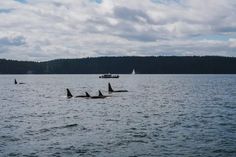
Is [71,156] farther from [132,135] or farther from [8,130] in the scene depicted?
[8,130]

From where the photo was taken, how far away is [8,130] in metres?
41.5

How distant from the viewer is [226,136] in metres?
37.2

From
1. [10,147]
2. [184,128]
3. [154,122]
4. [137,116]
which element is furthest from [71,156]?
[137,116]

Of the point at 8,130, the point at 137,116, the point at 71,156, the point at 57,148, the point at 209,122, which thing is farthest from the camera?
the point at 137,116

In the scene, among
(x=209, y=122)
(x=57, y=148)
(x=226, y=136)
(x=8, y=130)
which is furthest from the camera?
(x=209, y=122)

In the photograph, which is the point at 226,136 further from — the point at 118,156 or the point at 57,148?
the point at 57,148

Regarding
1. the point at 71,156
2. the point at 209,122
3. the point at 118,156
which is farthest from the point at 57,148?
the point at 209,122

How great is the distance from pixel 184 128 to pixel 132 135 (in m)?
6.53

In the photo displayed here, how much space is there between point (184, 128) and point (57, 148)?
14.7 meters

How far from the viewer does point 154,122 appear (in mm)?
47281

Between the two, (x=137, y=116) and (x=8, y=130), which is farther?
(x=137, y=116)

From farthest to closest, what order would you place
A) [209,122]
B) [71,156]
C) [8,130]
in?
[209,122] → [8,130] → [71,156]

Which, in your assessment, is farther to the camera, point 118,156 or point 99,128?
point 99,128

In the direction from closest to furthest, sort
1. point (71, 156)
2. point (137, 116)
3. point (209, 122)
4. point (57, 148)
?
1. point (71, 156)
2. point (57, 148)
3. point (209, 122)
4. point (137, 116)
